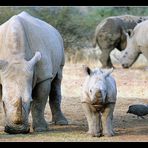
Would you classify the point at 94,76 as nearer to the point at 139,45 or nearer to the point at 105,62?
the point at 139,45

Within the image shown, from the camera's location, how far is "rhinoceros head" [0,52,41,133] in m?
10.8

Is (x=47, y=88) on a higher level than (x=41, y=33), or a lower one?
lower

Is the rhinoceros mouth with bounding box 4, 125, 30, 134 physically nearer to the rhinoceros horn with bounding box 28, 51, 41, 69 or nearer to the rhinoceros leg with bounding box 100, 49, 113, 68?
the rhinoceros horn with bounding box 28, 51, 41, 69

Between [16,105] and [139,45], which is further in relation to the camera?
[139,45]

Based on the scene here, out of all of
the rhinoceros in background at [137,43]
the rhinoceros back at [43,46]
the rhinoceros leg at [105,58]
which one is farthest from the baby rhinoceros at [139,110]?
the rhinoceros leg at [105,58]

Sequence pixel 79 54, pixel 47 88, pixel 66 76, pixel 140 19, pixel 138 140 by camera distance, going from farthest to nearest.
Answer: pixel 79 54 → pixel 140 19 → pixel 66 76 → pixel 47 88 → pixel 138 140

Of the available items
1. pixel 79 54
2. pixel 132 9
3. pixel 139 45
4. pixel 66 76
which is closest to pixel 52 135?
pixel 139 45

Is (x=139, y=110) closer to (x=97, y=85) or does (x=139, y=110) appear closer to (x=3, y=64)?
(x=97, y=85)

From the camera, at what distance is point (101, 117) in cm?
1116

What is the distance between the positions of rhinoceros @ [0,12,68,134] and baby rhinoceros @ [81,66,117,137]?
937 millimetres

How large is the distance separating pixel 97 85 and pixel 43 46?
1821mm

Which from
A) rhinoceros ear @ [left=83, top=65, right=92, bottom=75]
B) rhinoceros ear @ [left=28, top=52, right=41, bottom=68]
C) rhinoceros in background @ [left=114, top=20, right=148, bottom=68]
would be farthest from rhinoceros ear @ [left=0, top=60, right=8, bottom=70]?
rhinoceros in background @ [left=114, top=20, right=148, bottom=68]

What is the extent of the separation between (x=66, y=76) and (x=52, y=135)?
1161 centimetres

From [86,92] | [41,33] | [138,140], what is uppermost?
[41,33]
